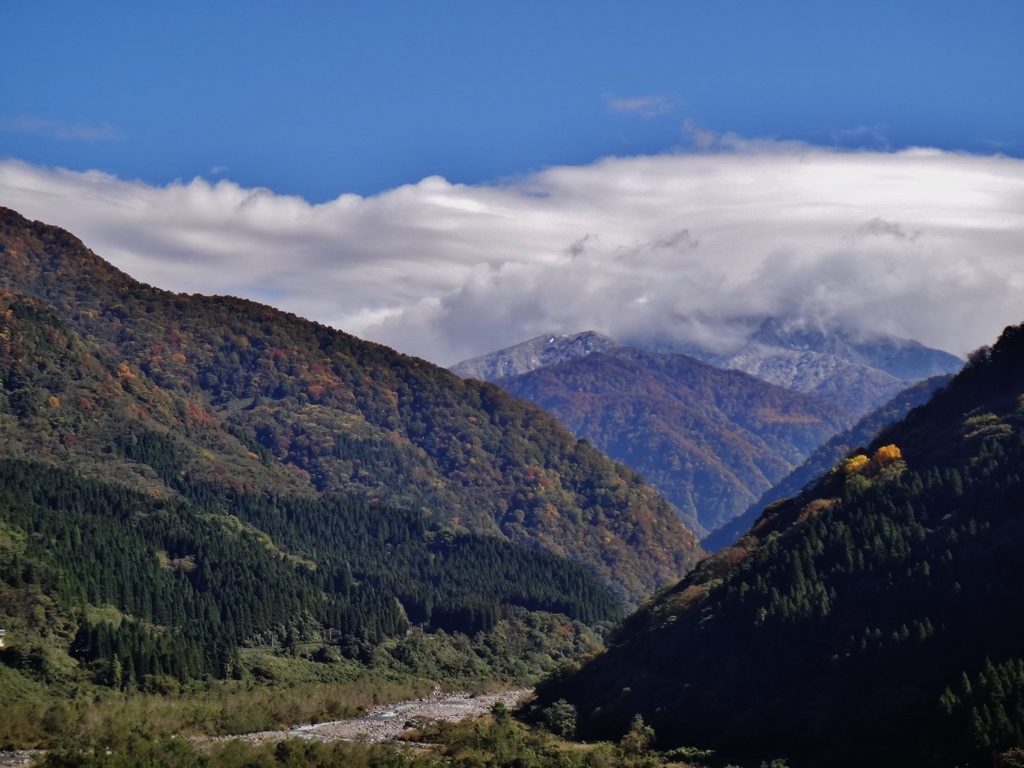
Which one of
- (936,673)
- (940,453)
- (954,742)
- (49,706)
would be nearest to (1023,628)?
(936,673)

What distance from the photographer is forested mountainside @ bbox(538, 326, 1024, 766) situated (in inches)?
5064

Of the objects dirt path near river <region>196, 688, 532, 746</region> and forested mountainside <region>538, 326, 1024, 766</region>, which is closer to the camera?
forested mountainside <region>538, 326, 1024, 766</region>

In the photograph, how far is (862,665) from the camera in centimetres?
14225

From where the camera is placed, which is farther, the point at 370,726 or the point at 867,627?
the point at 370,726

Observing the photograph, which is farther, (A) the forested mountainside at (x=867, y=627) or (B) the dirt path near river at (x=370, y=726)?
(B) the dirt path near river at (x=370, y=726)

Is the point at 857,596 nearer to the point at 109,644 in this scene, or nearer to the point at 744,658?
the point at 744,658

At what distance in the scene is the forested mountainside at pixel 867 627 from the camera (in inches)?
5064

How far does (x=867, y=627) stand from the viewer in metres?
148

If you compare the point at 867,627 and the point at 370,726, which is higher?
the point at 867,627

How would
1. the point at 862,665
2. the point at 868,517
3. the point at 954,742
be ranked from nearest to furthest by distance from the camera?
1. the point at 954,742
2. the point at 862,665
3. the point at 868,517

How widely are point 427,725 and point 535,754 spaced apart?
3343cm

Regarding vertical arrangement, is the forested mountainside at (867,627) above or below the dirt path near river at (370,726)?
above

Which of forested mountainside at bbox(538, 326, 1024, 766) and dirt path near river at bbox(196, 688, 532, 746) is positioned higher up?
forested mountainside at bbox(538, 326, 1024, 766)

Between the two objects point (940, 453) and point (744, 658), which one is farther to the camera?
point (940, 453)
